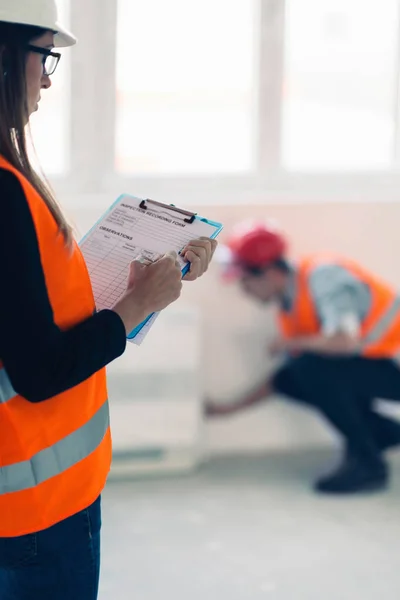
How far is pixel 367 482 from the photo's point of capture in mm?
2742

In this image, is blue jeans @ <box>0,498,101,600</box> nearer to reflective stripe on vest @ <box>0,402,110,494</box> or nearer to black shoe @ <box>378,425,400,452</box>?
reflective stripe on vest @ <box>0,402,110,494</box>

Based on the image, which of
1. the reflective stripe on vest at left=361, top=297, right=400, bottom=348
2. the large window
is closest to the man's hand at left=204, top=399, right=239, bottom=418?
the reflective stripe on vest at left=361, top=297, right=400, bottom=348

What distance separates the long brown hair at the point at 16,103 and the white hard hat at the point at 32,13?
0.01 metres

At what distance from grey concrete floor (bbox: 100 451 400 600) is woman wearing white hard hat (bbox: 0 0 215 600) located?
1.04 metres

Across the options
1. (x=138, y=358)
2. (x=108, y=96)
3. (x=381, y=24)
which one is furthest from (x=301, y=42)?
(x=138, y=358)

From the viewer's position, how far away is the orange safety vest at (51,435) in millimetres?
1008

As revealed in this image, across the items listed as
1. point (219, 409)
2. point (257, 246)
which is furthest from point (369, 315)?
point (219, 409)

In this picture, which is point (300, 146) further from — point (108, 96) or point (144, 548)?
point (144, 548)

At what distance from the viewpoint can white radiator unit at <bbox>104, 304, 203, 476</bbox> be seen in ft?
8.97

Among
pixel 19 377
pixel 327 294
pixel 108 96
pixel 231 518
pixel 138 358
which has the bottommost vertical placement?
pixel 231 518

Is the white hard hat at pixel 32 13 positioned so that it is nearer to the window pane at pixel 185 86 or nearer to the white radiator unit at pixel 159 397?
the white radiator unit at pixel 159 397

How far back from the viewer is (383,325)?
2.81m

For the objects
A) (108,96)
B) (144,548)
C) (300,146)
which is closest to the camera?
(144,548)

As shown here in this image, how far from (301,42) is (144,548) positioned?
1793 millimetres
